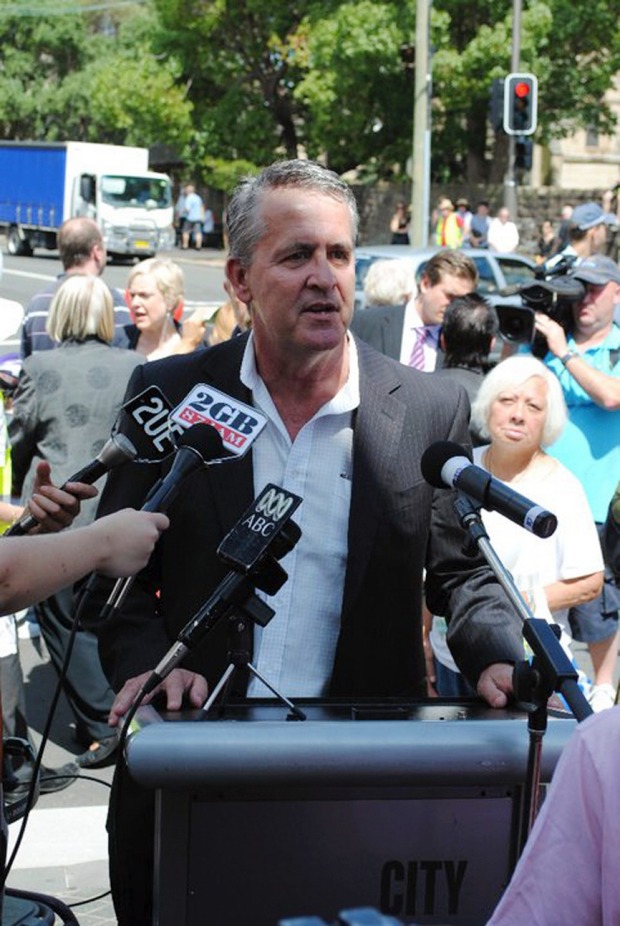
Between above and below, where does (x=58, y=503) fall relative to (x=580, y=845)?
above

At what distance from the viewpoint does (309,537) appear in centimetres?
326

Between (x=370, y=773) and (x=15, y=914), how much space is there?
146 cm

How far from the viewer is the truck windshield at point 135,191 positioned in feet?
136

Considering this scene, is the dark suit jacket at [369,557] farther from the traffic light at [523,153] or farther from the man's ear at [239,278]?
the traffic light at [523,153]

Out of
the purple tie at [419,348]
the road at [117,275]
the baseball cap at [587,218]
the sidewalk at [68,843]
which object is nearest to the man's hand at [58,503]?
the sidewalk at [68,843]

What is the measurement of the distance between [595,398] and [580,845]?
200 inches

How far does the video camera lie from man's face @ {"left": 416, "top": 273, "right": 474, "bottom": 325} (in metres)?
0.91

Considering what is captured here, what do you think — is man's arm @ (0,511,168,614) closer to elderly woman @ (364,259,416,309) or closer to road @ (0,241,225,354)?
elderly woman @ (364,259,416,309)

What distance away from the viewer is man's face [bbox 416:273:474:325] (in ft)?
26.7

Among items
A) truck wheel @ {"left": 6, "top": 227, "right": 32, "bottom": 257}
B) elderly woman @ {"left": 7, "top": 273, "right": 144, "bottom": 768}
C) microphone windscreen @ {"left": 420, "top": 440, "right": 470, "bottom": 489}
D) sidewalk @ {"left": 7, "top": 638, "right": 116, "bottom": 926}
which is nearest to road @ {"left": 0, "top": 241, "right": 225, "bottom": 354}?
truck wheel @ {"left": 6, "top": 227, "right": 32, "bottom": 257}

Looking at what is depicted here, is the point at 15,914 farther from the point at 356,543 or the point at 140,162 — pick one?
the point at 140,162

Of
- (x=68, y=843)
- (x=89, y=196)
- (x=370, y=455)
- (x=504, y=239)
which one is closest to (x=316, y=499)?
(x=370, y=455)

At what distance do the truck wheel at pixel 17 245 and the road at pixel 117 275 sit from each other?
298 mm

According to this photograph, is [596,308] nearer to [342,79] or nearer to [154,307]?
[154,307]
